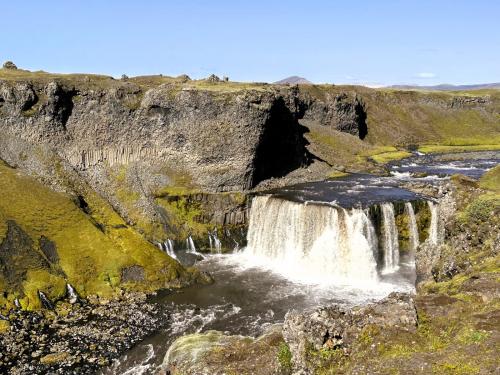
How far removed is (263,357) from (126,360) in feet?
58.2

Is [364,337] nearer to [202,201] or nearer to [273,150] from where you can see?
[202,201]

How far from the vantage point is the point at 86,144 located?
2464 inches

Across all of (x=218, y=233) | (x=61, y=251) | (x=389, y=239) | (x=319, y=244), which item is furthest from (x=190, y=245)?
(x=389, y=239)

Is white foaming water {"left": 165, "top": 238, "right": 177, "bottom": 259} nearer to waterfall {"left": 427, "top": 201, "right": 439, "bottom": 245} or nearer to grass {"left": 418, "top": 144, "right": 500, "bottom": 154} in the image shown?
waterfall {"left": 427, "top": 201, "right": 439, "bottom": 245}

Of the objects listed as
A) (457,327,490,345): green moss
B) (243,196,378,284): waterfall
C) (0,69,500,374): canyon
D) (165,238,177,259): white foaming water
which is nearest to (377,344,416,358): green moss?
(0,69,500,374): canyon

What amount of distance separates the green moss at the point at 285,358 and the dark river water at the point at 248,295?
16.1 meters

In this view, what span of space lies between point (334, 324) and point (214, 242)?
136 feet

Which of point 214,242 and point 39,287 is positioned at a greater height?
point 39,287

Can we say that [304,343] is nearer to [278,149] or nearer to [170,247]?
[170,247]

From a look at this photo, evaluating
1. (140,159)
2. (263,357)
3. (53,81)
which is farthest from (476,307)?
(53,81)

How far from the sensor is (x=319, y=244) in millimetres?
51375

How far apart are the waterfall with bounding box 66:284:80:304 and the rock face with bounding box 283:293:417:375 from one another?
29.3 meters

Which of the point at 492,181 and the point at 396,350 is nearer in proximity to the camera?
the point at 396,350

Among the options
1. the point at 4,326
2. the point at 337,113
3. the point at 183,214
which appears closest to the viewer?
the point at 4,326
